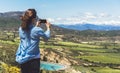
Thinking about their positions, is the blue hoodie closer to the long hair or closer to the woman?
the woman

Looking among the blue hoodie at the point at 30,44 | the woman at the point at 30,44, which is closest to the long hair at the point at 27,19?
the woman at the point at 30,44

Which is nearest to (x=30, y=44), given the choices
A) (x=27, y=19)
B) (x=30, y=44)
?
(x=30, y=44)

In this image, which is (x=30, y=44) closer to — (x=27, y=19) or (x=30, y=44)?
(x=30, y=44)

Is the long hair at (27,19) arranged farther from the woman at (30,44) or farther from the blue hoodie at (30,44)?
the blue hoodie at (30,44)

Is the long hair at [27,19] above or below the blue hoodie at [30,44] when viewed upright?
above

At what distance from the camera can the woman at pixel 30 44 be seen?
9.78 m

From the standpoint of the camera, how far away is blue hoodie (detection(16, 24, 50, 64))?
9.81m

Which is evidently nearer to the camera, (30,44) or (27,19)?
(27,19)

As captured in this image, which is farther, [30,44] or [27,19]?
[30,44]

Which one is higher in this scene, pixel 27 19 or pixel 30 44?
pixel 27 19

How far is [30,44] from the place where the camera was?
32.5 feet

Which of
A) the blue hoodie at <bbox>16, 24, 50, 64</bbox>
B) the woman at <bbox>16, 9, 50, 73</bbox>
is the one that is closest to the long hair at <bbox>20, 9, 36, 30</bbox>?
the woman at <bbox>16, 9, 50, 73</bbox>

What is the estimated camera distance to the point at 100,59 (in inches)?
4879

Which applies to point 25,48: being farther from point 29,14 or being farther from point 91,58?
point 91,58
